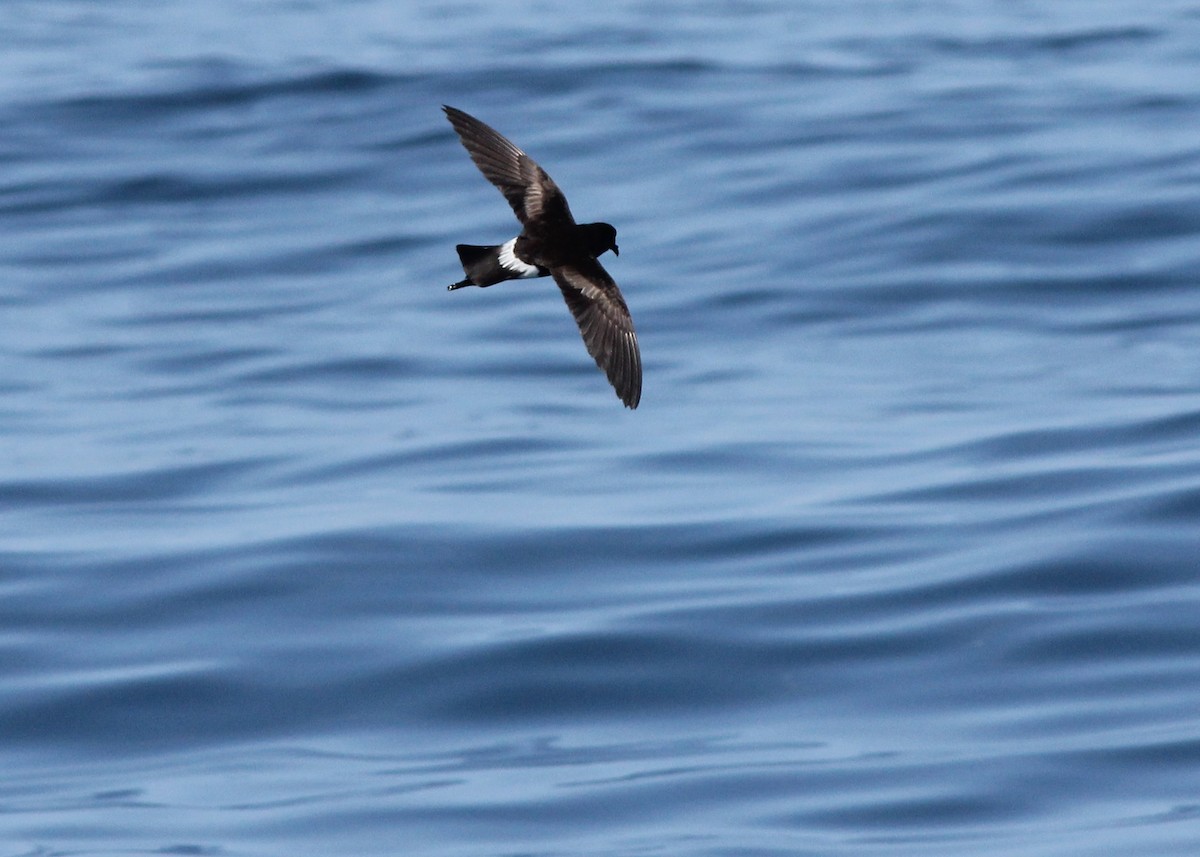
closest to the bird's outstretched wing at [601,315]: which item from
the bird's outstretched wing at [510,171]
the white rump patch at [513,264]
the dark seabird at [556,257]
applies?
the dark seabird at [556,257]

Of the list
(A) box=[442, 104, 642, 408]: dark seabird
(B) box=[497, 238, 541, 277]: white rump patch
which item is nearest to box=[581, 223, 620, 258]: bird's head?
(A) box=[442, 104, 642, 408]: dark seabird

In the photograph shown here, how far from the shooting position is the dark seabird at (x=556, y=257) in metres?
6.26

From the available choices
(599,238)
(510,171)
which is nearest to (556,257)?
(599,238)

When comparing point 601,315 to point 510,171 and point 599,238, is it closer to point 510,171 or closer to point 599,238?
point 599,238

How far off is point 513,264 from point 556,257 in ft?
0.88

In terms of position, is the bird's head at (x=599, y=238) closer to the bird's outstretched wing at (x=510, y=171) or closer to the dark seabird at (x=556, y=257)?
the dark seabird at (x=556, y=257)

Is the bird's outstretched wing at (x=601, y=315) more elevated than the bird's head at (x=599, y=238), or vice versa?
the bird's head at (x=599, y=238)

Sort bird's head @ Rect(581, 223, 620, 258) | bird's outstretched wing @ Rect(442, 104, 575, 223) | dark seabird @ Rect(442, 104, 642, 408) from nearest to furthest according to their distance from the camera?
dark seabird @ Rect(442, 104, 642, 408)
bird's head @ Rect(581, 223, 620, 258)
bird's outstretched wing @ Rect(442, 104, 575, 223)

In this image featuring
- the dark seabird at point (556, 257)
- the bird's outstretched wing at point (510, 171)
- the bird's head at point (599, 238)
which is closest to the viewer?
the dark seabird at point (556, 257)

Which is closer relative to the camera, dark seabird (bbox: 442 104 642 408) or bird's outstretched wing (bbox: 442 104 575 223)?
dark seabird (bbox: 442 104 642 408)

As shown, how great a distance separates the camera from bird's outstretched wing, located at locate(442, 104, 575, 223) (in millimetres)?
6969

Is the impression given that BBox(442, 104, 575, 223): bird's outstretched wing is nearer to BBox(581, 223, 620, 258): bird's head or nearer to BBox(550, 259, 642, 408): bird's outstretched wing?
BBox(581, 223, 620, 258): bird's head

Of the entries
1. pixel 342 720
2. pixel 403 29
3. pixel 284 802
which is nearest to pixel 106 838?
pixel 284 802

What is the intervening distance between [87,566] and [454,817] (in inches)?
150
